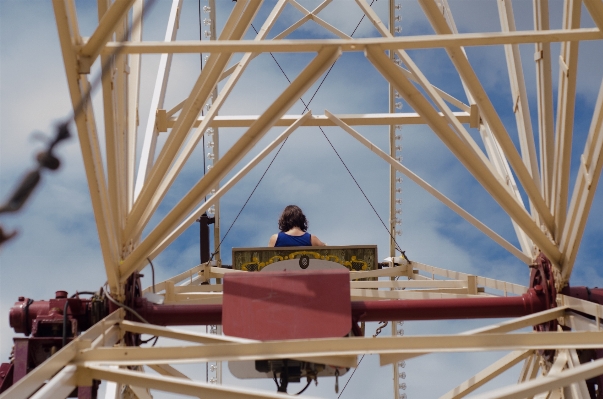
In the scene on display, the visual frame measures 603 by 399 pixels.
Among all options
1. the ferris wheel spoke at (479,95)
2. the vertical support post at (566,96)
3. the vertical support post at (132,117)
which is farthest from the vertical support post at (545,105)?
the vertical support post at (132,117)

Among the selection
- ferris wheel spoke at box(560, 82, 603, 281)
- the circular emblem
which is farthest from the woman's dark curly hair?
ferris wheel spoke at box(560, 82, 603, 281)

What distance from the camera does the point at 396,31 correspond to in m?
21.0

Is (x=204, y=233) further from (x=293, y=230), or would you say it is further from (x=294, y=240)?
(x=294, y=240)

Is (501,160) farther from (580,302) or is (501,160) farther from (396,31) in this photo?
(396,31)

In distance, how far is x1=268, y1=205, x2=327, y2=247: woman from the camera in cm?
1631

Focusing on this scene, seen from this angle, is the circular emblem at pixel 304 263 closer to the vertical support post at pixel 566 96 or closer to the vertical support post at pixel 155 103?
the vertical support post at pixel 155 103

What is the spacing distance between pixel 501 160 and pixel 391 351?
274 inches

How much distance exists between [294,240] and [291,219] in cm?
45

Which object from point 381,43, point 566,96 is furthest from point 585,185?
point 381,43

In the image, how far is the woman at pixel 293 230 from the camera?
1631cm

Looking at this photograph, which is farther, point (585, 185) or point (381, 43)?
point (585, 185)

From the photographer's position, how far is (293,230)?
16469mm

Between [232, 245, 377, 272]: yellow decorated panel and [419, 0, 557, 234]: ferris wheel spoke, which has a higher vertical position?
[419, 0, 557, 234]: ferris wheel spoke

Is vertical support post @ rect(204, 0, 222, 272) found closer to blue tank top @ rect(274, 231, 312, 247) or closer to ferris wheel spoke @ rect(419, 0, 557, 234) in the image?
blue tank top @ rect(274, 231, 312, 247)
